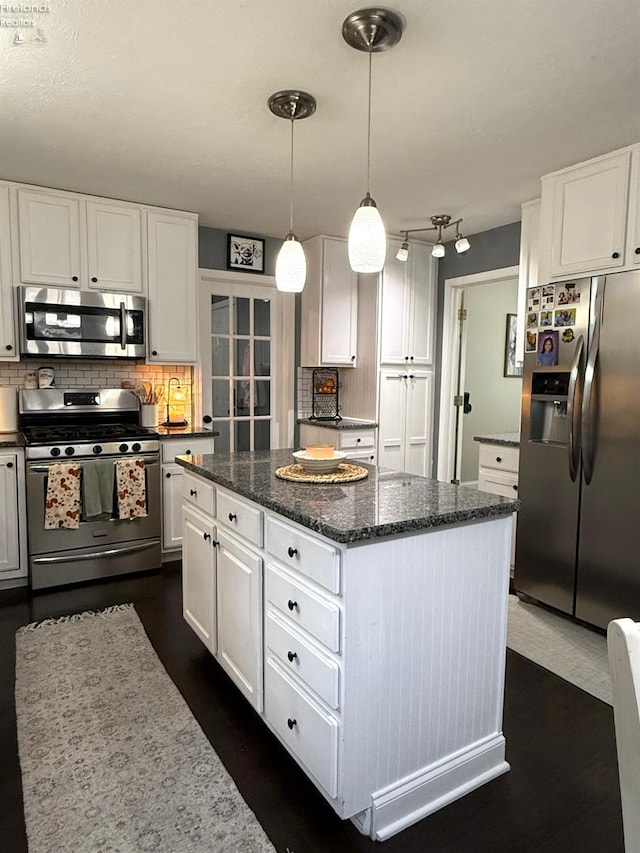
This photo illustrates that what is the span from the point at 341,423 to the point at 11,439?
2.35 m

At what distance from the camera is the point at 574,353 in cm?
278

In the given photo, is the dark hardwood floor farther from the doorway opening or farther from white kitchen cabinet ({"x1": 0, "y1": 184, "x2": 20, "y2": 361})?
the doorway opening

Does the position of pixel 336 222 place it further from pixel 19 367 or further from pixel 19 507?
pixel 19 507

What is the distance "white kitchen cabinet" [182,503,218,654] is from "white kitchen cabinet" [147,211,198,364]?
1.68 m

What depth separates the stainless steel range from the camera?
3.21m

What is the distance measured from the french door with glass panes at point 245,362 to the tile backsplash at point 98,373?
0.74 ft

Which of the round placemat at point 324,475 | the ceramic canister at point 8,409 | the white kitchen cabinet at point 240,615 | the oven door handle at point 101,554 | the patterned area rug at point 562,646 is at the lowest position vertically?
the patterned area rug at point 562,646

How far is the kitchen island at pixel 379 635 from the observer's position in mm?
1480

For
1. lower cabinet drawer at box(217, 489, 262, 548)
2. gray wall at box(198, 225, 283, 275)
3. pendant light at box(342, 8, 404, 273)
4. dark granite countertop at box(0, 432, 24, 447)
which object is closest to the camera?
pendant light at box(342, 8, 404, 273)

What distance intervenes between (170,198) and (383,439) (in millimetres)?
2426

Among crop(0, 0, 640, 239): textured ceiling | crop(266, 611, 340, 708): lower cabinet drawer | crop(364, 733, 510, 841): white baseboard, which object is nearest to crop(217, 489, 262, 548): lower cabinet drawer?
crop(266, 611, 340, 708): lower cabinet drawer

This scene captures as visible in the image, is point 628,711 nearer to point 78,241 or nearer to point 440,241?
point 440,241

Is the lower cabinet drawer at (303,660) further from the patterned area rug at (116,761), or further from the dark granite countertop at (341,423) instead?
the dark granite countertop at (341,423)

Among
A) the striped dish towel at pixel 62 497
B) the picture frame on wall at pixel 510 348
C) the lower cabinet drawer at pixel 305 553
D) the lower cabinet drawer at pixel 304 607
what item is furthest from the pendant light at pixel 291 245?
the picture frame on wall at pixel 510 348
